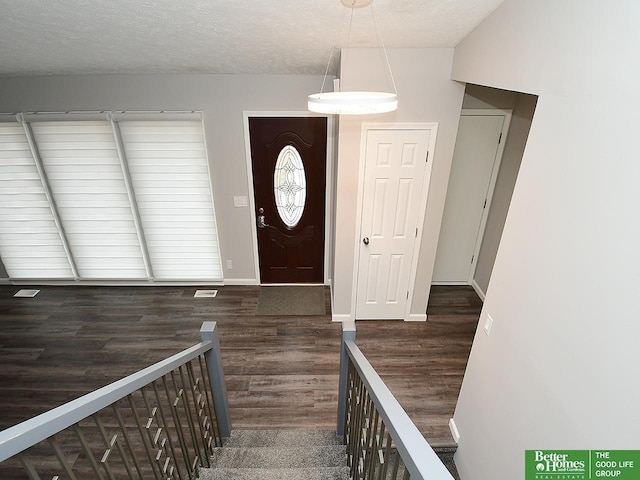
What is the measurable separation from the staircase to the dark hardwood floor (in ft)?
1.01

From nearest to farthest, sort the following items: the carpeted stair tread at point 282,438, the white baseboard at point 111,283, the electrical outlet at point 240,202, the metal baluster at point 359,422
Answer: the metal baluster at point 359,422 → the carpeted stair tread at point 282,438 → the electrical outlet at point 240,202 → the white baseboard at point 111,283

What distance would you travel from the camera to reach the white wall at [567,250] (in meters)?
1.09

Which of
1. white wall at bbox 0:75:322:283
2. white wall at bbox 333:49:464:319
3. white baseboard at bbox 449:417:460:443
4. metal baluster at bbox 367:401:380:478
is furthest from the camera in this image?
white wall at bbox 0:75:322:283

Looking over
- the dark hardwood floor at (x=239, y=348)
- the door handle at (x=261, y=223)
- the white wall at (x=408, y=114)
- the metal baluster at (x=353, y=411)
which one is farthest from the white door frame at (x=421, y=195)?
the metal baluster at (x=353, y=411)

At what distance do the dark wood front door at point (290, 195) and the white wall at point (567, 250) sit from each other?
2067 mm

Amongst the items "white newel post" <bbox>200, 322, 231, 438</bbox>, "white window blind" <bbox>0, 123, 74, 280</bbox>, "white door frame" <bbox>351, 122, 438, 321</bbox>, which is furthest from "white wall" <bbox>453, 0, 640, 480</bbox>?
"white window blind" <bbox>0, 123, 74, 280</bbox>

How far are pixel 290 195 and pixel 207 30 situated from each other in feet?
6.42

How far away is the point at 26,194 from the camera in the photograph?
384cm

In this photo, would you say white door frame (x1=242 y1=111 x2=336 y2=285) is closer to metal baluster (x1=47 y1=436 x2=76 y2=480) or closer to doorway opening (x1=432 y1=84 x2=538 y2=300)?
doorway opening (x1=432 y1=84 x2=538 y2=300)

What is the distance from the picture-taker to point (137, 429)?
7.34 feet

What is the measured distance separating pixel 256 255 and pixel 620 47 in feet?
12.2

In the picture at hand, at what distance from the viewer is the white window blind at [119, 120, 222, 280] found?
3.57 m

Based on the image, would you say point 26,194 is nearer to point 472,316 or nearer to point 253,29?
point 253,29

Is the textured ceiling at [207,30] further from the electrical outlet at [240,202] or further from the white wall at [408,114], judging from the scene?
the electrical outlet at [240,202]
